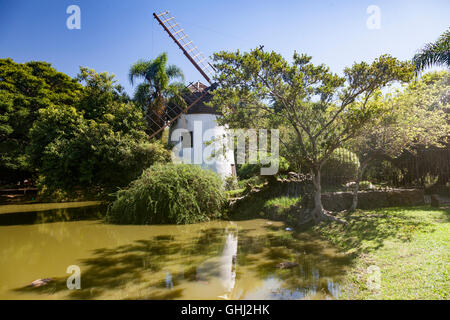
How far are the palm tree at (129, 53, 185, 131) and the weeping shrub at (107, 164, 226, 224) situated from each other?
712cm

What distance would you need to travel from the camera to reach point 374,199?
1082 cm

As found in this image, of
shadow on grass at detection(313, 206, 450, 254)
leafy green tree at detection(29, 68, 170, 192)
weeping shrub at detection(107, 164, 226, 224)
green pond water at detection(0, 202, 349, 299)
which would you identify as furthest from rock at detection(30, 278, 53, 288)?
leafy green tree at detection(29, 68, 170, 192)

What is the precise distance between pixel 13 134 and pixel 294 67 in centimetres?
2325

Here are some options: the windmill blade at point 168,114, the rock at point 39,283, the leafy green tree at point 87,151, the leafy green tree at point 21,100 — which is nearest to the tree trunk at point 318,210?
the rock at point 39,283

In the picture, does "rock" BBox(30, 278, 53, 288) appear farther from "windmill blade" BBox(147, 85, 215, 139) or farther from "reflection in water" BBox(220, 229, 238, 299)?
"windmill blade" BBox(147, 85, 215, 139)

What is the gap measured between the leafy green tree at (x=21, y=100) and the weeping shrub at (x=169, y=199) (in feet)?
42.4

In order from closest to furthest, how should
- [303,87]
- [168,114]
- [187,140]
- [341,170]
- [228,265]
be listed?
1. [228,265]
2. [303,87]
3. [341,170]
4. [187,140]
5. [168,114]

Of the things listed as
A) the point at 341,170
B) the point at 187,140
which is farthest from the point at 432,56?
the point at 187,140

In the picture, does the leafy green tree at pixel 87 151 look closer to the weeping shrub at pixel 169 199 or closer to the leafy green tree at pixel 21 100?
the weeping shrub at pixel 169 199

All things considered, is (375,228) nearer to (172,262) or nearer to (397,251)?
(397,251)

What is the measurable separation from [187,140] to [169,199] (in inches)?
288

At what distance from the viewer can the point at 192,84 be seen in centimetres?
1892

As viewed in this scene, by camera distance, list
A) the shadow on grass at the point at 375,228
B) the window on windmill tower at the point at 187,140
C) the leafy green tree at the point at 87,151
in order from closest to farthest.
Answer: the shadow on grass at the point at 375,228
the leafy green tree at the point at 87,151
the window on windmill tower at the point at 187,140

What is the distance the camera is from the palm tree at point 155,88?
17547 mm
